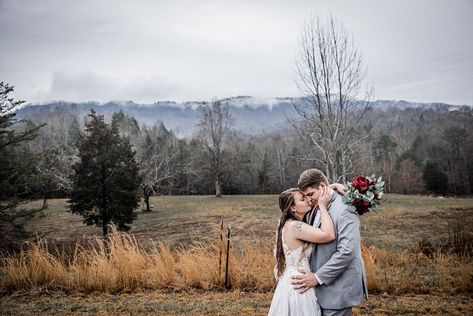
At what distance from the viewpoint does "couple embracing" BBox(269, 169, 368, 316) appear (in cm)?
279

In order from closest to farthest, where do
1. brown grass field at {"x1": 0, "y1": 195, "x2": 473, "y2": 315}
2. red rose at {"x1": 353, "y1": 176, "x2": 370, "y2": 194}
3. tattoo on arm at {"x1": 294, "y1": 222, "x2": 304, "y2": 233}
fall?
red rose at {"x1": 353, "y1": 176, "x2": 370, "y2": 194} → tattoo on arm at {"x1": 294, "y1": 222, "x2": 304, "y2": 233} → brown grass field at {"x1": 0, "y1": 195, "x2": 473, "y2": 315}

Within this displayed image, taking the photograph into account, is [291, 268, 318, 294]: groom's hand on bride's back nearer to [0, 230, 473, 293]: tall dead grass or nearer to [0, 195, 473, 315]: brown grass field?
[0, 195, 473, 315]: brown grass field

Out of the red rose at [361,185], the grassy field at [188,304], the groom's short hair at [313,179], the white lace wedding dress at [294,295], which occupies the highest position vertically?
the groom's short hair at [313,179]

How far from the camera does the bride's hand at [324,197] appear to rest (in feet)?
9.53

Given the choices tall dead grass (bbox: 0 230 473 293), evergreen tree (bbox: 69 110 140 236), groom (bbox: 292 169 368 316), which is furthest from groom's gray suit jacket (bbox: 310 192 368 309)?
evergreen tree (bbox: 69 110 140 236)

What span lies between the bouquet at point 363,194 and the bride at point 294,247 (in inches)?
7.0

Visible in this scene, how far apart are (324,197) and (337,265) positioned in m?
0.56

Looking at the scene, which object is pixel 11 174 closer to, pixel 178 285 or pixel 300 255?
pixel 178 285

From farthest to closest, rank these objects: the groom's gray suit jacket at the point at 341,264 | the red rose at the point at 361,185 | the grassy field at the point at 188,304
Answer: the grassy field at the point at 188,304 → the red rose at the point at 361,185 → the groom's gray suit jacket at the point at 341,264

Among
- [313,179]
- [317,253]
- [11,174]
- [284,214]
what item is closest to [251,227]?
[11,174]

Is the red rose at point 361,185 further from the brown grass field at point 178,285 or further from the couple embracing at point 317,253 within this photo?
the brown grass field at point 178,285

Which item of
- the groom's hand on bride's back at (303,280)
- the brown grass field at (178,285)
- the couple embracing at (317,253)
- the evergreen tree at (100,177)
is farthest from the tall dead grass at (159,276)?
the evergreen tree at (100,177)

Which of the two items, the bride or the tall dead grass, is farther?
the tall dead grass

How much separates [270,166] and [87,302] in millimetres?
63142
